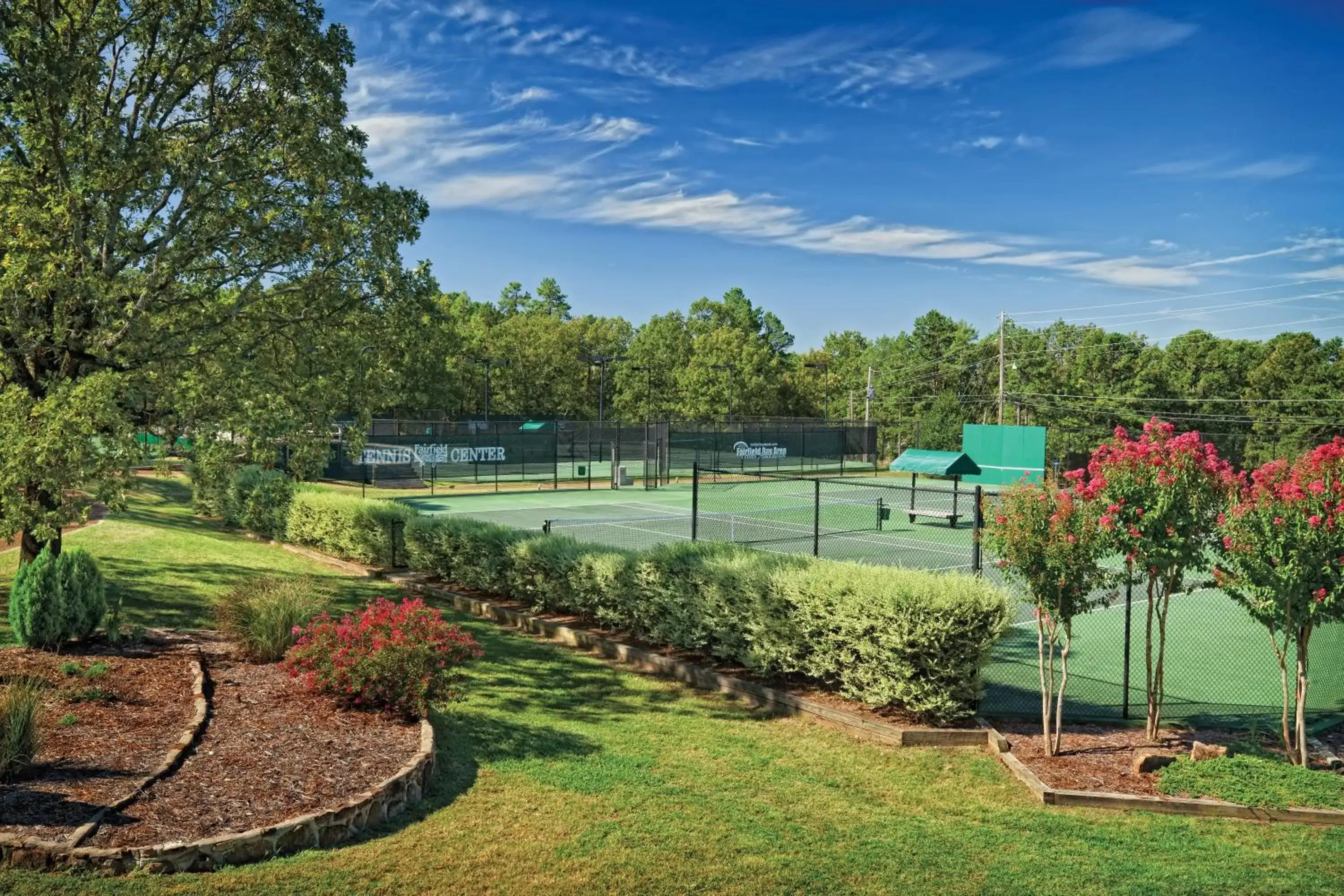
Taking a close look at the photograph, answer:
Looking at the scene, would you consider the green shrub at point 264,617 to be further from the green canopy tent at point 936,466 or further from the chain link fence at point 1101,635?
the green canopy tent at point 936,466

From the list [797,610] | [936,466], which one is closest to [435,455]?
[936,466]

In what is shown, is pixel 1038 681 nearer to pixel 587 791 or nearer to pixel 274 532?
pixel 587 791

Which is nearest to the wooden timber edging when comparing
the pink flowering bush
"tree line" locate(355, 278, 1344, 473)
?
the pink flowering bush

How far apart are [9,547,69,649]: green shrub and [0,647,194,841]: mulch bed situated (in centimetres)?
20

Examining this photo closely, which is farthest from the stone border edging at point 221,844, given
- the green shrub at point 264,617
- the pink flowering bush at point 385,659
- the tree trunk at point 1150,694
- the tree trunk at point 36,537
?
the tree trunk at point 1150,694

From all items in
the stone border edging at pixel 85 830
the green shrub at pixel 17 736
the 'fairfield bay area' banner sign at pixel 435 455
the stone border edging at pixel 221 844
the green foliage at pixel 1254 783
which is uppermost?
the 'fairfield bay area' banner sign at pixel 435 455

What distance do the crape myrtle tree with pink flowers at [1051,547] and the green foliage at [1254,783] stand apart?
116 centimetres

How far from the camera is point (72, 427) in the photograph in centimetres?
1057

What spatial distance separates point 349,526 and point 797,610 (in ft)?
40.3

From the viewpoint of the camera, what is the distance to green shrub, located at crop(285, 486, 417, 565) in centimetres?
1956

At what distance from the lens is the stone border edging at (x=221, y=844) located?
5895mm

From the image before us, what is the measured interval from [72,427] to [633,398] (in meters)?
87.3

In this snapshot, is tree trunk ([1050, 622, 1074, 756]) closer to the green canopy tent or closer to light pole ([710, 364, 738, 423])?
the green canopy tent

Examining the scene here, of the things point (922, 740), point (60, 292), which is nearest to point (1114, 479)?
point (922, 740)
